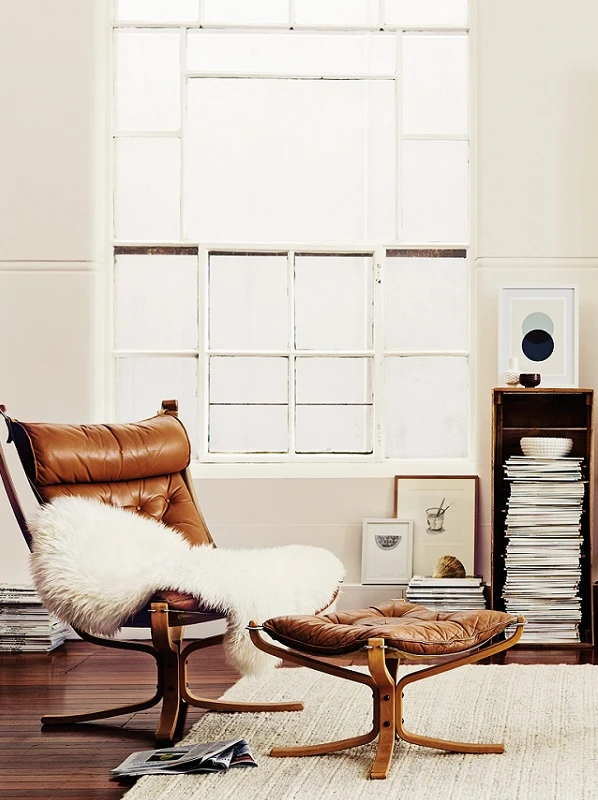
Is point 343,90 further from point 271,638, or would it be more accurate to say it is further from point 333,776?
point 333,776

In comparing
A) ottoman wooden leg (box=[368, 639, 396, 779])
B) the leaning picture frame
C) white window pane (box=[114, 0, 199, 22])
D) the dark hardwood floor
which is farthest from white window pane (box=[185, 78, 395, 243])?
ottoman wooden leg (box=[368, 639, 396, 779])

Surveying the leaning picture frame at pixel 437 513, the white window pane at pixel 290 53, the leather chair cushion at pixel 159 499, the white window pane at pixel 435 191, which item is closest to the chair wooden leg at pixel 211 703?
the leather chair cushion at pixel 159 499

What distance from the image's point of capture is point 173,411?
3.89 m

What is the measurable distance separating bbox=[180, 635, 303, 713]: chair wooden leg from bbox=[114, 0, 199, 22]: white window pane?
3196 mm

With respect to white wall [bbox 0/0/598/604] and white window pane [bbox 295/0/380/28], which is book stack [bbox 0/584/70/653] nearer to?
white wall [bbox 0/0/598/604]

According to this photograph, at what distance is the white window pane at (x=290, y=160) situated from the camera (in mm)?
4941

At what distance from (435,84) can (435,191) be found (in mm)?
532

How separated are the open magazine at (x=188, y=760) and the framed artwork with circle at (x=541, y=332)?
242 centimetres

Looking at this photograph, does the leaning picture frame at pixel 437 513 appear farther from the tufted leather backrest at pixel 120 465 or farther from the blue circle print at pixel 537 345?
the tufted leather backrest at pixel 120 465

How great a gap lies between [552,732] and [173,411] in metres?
1.80

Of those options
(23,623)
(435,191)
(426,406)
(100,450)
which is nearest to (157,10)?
(435,191)

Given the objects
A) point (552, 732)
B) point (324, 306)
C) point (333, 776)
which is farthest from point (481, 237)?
point (333, 776)

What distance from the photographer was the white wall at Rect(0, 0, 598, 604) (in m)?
4.73

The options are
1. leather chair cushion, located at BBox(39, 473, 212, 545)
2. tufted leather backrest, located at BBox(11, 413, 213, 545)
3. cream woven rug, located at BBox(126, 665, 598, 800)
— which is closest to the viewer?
cream woven rug, located at BBox(126, 665, 598, 800)
